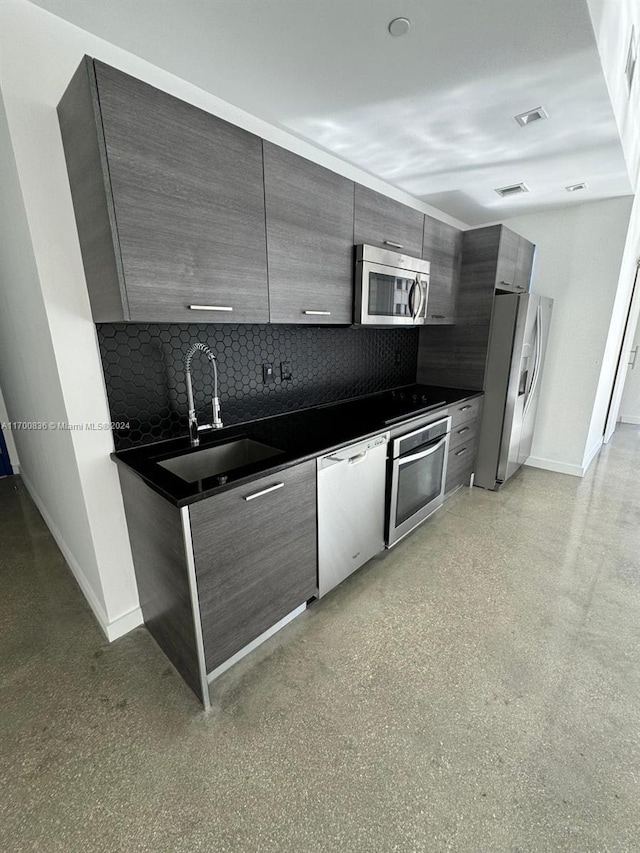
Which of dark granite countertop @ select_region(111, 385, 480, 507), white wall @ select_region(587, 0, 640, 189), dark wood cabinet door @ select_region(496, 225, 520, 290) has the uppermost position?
white wall @ select_region(587, 0, 640, 189)

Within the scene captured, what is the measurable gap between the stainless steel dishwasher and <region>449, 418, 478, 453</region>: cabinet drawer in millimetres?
1048

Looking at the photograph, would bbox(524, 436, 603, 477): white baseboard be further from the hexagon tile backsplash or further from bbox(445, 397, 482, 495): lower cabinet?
the hexagon tile backsplash

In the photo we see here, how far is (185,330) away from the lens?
185 cm

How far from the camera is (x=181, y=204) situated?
1362mm

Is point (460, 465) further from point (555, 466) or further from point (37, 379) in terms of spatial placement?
point (37, 379)

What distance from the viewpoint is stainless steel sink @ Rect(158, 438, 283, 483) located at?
67.6 inches

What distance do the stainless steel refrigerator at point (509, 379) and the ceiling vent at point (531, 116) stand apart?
4.00 ft

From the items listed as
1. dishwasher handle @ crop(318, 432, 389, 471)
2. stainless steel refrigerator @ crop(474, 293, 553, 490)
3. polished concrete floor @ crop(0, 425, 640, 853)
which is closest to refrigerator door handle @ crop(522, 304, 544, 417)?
stainless steel refrigerator @ crop(474, 293, 553, 490)

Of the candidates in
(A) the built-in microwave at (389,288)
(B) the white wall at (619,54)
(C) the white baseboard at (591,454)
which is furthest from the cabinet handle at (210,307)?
(C) the white baseboard at (591,454)

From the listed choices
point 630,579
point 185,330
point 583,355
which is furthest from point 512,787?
point 583,355

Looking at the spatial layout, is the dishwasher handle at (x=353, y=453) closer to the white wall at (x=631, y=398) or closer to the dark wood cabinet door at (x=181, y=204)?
the dark wood cabinet door at (x=181, y=204)

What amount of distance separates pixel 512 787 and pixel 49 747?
1.68 m

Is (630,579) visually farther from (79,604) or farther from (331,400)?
(79,604)

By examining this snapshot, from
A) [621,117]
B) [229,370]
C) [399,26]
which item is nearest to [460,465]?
[229,370]
